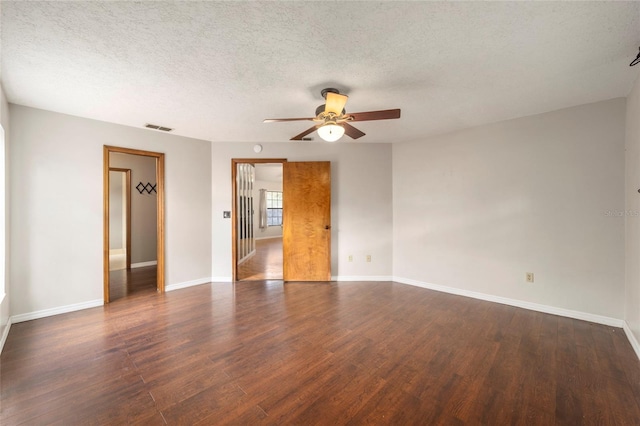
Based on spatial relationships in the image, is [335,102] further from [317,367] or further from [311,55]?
[317,367]

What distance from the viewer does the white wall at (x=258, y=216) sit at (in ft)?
32.7

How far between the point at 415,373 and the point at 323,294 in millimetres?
1897

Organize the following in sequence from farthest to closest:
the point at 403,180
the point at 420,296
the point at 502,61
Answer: the point at 403,180 → the point at 420,296 → the point at 502,61

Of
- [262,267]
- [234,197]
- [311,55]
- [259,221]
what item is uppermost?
[311,55]

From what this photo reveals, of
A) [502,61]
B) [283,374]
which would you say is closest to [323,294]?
[283,374]

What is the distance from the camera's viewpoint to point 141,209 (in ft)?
18.2

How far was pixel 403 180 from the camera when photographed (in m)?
4.29

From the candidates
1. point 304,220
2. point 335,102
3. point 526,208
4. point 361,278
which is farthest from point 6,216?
point 526,208

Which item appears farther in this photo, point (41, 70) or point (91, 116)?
point (91, 116)

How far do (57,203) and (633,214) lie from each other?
609cm

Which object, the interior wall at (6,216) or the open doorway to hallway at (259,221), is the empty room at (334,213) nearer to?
the interior wall at (6,216)

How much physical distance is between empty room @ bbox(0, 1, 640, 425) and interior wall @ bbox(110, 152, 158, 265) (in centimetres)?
104

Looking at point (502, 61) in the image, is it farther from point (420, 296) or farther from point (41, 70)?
point (41, 70)

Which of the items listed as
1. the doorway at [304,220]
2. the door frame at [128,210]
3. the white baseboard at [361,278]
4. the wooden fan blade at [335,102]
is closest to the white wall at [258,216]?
the door frame at [128,210]
